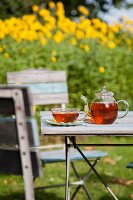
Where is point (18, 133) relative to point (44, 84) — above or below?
below

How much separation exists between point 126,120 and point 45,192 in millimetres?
2167

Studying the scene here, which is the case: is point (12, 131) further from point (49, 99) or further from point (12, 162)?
point (49, 99)

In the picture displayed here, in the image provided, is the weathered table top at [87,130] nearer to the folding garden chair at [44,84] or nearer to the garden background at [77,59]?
the folding garden chair at [44,84]

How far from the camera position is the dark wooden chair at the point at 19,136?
8.73 feet

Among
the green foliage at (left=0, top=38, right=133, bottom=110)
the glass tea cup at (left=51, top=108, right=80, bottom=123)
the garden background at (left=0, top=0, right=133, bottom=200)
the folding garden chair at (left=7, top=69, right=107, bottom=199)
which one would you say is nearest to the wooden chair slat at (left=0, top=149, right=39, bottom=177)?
the glass tea cup at (left=51, top=108, right=80, bottom=123)

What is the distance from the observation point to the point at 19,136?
270 cm

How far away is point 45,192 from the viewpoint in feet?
19.0

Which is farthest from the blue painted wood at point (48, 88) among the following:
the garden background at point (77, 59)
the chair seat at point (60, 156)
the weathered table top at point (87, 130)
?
the weathered table top at point (87, 130)

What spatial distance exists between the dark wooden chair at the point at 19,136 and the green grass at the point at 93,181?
2.79 metres

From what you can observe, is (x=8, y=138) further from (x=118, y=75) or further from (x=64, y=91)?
(x=118, y=75)

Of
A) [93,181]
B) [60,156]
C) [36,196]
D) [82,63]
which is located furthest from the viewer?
[82,63]

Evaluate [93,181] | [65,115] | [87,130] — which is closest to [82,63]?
[93,181]

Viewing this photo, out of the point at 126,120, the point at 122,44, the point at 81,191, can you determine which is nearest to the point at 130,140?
the point at 122,44

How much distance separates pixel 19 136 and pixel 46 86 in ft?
9.48
